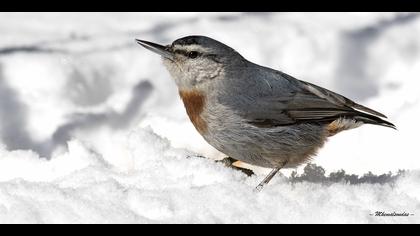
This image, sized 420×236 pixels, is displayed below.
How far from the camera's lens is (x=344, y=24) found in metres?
8.14

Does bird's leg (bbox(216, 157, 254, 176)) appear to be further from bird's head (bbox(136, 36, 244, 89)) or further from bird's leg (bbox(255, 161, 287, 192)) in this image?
bird's head (bbox(136, 36, 244, 89))

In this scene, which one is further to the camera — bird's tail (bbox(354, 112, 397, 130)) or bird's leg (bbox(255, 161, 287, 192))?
bird's tail (bbox(354, 112, 397, 130))

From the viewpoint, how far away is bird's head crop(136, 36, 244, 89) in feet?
17.9

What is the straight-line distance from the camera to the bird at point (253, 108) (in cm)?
522

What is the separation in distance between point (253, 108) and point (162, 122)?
4.41 ft

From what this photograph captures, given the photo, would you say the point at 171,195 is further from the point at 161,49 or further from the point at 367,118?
the point at 367,118

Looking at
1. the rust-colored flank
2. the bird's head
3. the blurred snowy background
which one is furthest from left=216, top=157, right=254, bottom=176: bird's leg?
the bird's head

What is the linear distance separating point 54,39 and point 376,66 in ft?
9.47

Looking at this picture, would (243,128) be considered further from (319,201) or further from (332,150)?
(332,150)

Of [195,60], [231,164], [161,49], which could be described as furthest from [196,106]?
[231,164]

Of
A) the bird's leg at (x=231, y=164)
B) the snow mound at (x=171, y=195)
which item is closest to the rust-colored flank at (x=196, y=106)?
→ the snow mound at (x=171, y=195)

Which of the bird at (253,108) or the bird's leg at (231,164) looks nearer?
the bird at (253,108)

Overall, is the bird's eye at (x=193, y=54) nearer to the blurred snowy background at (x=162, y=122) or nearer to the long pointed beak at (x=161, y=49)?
the long pointed beak at (x=161, y=49)

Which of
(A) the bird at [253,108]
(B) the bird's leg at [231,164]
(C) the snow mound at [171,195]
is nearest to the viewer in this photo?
(C) the snow mound at [171,195]
